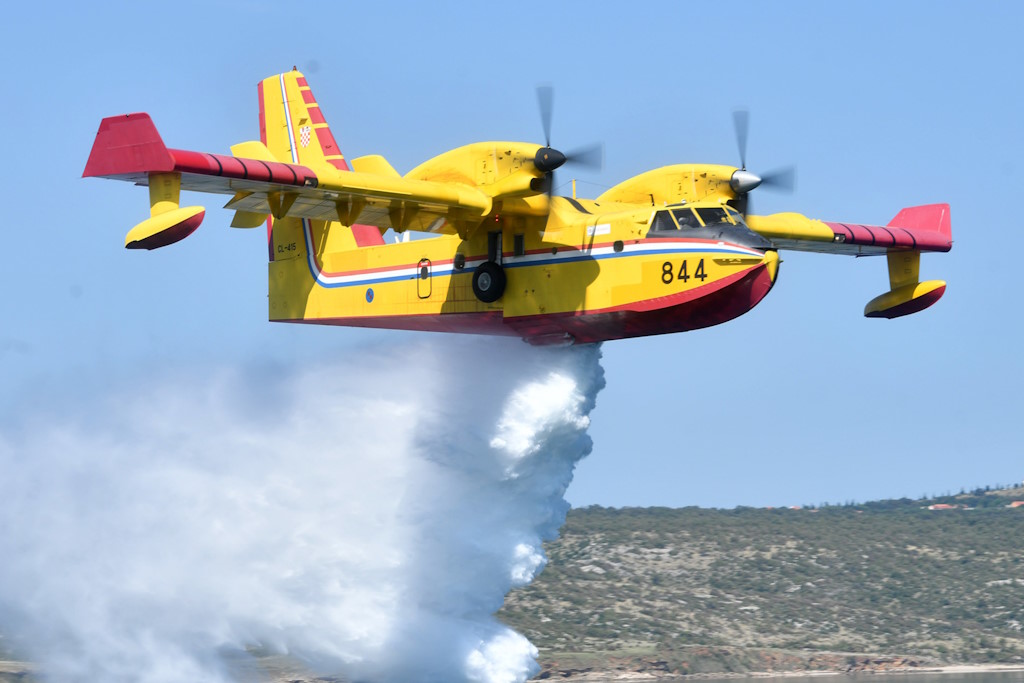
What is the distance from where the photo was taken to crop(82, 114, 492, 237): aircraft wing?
21.6 meters

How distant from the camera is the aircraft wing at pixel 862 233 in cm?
2814

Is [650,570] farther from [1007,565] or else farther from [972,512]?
[972,512]

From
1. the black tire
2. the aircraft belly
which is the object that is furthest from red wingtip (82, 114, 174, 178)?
the aircraft belly

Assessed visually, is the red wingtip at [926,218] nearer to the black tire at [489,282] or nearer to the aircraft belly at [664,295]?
the aircraft belly at [664,295]

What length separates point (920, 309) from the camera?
99.6ft

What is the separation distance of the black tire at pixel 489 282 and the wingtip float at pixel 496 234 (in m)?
0.02

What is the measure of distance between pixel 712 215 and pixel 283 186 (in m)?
6.58

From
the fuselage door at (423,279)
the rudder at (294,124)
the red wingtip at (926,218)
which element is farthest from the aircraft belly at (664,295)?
the red wingtip at (926,218)

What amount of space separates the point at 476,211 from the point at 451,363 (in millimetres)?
3931

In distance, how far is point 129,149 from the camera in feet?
70.8

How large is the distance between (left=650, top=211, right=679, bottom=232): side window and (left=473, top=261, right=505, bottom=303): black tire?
2.81m

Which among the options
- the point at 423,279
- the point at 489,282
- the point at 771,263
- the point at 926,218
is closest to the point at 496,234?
the point at 489,282

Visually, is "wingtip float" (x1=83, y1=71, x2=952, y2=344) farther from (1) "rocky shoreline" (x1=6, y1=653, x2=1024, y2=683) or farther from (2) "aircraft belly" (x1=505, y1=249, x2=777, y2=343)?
(1) "rocky shoreline" (x1=6, y1=653, x2=1024, y2=683)

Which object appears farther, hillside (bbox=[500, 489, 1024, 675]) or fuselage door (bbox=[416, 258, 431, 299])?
hillside (bbox=[500, 489, 1024, 675])
